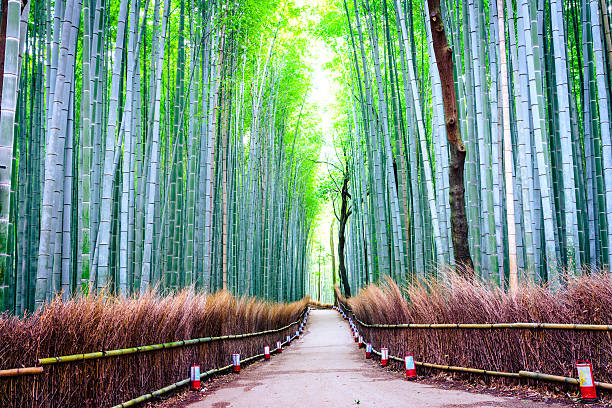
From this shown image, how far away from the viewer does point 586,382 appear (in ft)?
9.64

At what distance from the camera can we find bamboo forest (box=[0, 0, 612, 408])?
3127 mm

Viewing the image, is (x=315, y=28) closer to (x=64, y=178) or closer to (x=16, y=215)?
(x=16, y=215)

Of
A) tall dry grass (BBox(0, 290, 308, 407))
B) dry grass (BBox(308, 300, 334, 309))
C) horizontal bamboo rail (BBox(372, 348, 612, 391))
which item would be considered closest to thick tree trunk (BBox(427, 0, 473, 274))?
horizontal bamboo rail (BBox(372, 348, 612, 391))

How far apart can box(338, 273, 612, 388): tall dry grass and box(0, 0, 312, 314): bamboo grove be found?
253 cm

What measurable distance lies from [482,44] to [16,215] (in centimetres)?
493

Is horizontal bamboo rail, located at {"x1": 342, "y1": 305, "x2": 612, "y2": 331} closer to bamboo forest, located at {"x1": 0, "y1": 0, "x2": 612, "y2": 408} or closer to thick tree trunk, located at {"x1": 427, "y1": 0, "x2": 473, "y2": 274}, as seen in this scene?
bamboo forest, located at {"x1": 0, "y1": 0, "x2": 612, "y2": 408}

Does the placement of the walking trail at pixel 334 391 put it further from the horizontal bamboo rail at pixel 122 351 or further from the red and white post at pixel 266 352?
the red and white post at pixel 266 352

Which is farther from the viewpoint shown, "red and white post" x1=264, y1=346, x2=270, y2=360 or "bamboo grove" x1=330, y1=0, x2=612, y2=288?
"red and white post" x1=264, y1=346, x2=270, y2=360

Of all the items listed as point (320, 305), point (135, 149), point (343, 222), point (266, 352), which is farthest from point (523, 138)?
point (320, 305)

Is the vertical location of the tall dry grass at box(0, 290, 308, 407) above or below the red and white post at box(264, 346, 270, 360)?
above

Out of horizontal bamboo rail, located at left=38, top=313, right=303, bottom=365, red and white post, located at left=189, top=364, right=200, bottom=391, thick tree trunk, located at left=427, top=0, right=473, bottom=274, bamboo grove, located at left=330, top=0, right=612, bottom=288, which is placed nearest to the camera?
horizontal bamboo rail, located at left=38, top=313, right=303, bottom=365

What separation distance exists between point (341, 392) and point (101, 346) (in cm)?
184

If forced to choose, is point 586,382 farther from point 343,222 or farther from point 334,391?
point 343,222

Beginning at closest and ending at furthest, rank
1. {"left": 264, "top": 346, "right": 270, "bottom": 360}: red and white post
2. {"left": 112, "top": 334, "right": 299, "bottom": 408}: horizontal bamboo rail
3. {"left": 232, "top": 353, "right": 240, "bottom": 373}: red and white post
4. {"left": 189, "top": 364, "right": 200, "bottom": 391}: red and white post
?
{"left": 112, "top": 334, "right": 299, "bottom": 408}: horizontal bamboo rail → {"left": 189, "top": 364, "right": 200, "bottom": 391}: red and white post → {"left": 232, "top": 353, "right": 240, "bottom": 373}: red and white post → {"left": 264, "top": 346, "right": 270, "bottom": 360}: red and white post
